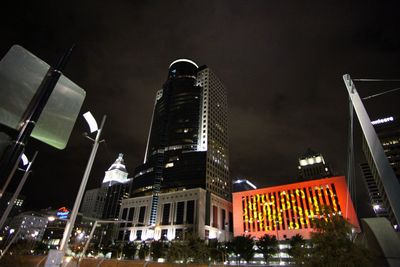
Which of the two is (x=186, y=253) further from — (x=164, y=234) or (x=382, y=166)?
(x=164, y=234)

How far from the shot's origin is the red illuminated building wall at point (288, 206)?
67.7 m

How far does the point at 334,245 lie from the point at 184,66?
137 meters

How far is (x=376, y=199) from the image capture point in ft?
494

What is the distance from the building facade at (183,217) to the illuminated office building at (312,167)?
95.2 m

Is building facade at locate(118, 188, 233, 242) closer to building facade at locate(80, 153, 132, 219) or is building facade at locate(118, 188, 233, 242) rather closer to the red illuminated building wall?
the red illuminated building wall

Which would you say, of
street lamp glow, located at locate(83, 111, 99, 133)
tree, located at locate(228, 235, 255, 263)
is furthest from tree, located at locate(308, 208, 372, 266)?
tree, located at locate(228, 235, 255, 263)

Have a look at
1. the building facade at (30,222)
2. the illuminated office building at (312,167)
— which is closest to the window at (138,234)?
the building facade at (30,222)

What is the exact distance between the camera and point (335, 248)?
16.3m

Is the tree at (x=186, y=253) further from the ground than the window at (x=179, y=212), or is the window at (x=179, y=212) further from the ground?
the window at (x=179, y=212)

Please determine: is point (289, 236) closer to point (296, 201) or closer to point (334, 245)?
point (296, 201)

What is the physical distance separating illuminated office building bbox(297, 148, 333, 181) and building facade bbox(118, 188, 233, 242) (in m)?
95.2

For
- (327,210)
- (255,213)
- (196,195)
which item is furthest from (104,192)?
(327,210)

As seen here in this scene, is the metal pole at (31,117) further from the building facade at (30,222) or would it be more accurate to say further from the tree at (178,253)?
the building facade at (30,222)

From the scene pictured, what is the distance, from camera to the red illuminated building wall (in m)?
67.7
